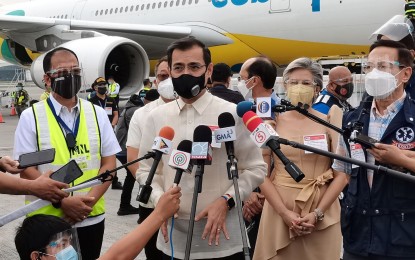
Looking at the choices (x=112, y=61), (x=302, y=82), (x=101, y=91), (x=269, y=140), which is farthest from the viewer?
(x=112, y=61)

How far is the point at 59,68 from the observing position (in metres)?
3.23

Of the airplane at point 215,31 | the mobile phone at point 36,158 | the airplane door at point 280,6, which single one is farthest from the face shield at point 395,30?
the airplane door at point 280,6

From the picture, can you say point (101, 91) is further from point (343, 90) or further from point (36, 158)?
point (36, 158)

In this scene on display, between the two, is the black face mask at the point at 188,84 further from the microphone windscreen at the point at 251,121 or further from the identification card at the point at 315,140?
the identification card at the point at 315,140

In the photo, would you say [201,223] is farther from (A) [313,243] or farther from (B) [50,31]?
(B) [50,31]

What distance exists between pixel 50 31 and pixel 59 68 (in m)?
10.5

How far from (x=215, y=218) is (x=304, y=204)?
101cm

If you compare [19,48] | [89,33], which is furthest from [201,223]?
[19,48]

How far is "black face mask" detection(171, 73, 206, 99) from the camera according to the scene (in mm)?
2457

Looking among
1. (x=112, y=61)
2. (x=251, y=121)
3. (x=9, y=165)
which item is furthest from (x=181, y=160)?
(x=112, y=61)

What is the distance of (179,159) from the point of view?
2.04 meters

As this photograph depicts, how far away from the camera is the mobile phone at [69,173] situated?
2432 millimetres

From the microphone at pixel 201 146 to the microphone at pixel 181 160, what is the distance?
21 mm

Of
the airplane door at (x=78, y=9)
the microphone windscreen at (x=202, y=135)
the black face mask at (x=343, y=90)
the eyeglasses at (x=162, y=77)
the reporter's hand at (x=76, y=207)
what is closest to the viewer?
the microphone windscreen at (x=202, y=135)
